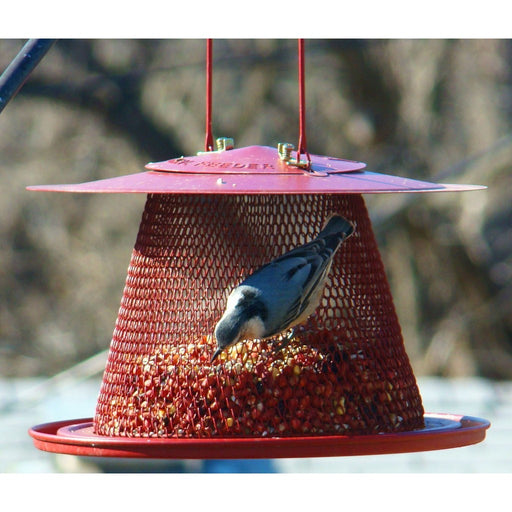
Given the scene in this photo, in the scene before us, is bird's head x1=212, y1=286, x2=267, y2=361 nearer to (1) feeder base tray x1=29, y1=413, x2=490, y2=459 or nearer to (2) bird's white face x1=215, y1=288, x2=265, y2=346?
(2) bird's white face x1=215, y1=288, x2=265, y2=346

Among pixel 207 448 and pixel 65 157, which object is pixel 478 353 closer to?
pixel 65 157

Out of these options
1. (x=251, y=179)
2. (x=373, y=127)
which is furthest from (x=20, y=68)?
(x=373, y=127)

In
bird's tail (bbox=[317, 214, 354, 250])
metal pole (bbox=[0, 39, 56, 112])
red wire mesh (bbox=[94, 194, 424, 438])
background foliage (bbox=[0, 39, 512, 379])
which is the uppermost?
background foliage (bbox=[0, 39, 512, 379])

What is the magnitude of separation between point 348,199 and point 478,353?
11704 mm

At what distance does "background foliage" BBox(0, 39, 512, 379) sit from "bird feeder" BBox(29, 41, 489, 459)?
8630 mm

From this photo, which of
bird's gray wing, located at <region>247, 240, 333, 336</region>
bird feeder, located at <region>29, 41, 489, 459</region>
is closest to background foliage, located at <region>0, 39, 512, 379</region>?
bird feeder, located at <region>29, 41, 489, 459</region>

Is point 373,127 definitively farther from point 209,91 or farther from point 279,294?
point 279,294

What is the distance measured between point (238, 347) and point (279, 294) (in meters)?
0.32

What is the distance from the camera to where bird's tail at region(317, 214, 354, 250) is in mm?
4469

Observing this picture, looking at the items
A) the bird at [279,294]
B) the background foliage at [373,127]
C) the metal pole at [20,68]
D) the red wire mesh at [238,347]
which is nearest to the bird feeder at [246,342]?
the red wire mesh at [238,347]

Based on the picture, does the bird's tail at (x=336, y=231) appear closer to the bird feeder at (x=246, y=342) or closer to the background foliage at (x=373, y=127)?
the bird feeder at (x=246, y=342)

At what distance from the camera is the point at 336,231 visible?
4531mm

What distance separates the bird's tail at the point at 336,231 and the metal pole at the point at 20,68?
4.92ft

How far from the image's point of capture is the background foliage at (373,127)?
14.4 metres
